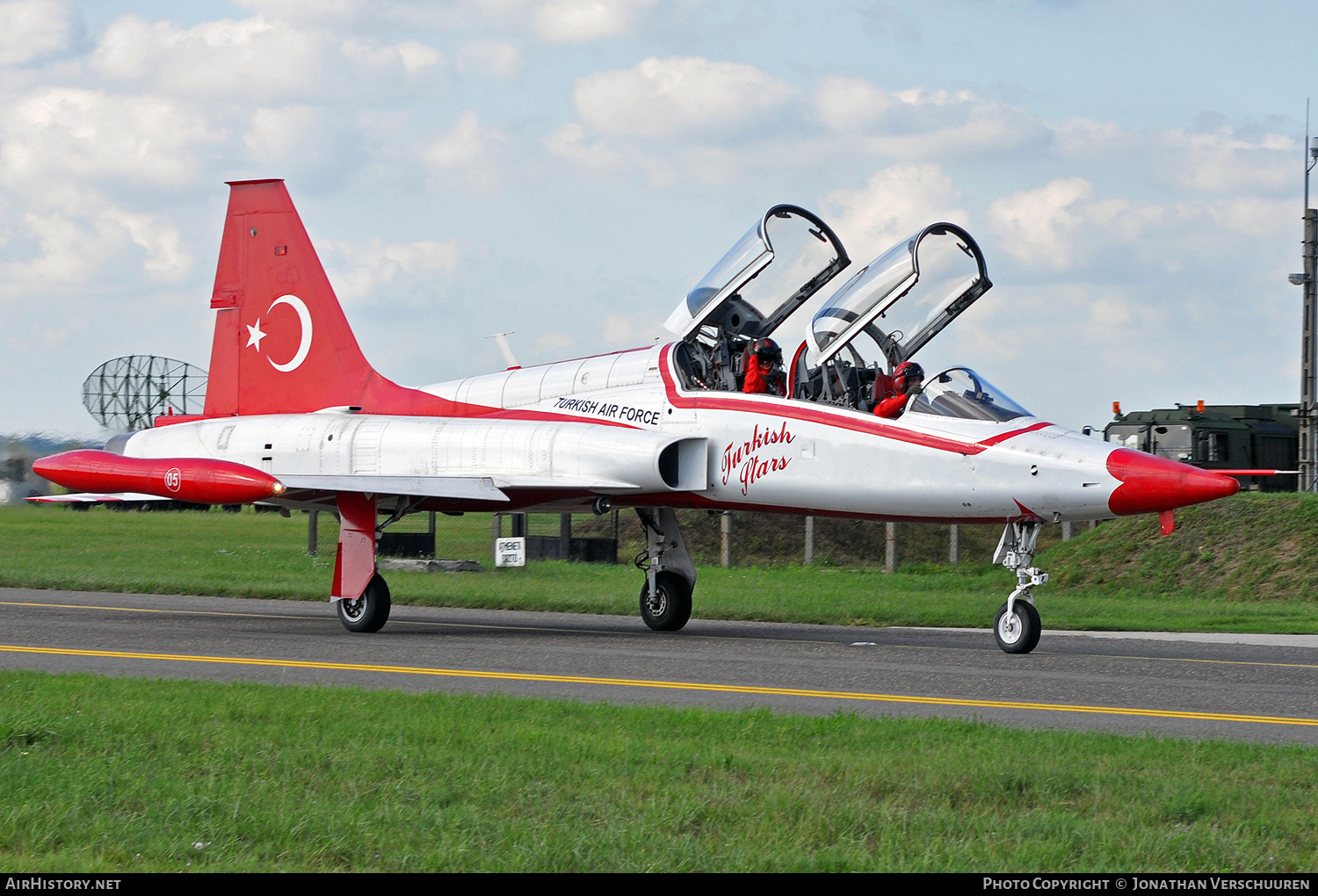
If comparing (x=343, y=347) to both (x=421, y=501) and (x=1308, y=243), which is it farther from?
(x=1308, y=243)

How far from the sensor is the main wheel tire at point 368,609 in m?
15.6

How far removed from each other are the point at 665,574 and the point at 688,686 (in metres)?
5.54

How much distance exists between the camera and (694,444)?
50.0ft

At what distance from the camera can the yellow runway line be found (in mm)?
9727

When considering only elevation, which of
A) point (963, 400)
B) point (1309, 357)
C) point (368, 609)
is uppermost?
point (1309, 357)

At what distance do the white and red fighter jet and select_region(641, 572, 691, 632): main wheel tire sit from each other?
2 cm

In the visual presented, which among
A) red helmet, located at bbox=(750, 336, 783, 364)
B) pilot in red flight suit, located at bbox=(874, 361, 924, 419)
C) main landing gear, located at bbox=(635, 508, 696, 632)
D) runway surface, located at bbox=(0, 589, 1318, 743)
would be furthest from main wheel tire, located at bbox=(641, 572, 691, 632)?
pilot in red flight suit, located at bbox=(874, 361, 924, 419)

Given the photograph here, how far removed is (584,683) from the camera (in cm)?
1115

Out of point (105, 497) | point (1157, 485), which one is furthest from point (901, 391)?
point (105, 497)

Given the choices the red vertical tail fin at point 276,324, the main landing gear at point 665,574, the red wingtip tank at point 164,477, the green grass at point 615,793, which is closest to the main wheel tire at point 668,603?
the main landing gear at point 665,574

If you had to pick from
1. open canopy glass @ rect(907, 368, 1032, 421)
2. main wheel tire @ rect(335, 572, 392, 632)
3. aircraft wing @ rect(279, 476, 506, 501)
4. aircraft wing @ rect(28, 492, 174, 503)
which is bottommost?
main wheel tire @ rect(335, 572, 392, 632)

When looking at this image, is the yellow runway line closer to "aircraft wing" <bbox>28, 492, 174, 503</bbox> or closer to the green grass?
the green grass

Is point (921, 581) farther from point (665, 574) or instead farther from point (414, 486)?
point (414, 486)

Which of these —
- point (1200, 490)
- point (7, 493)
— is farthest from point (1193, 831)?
point (7, 493)
